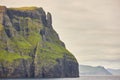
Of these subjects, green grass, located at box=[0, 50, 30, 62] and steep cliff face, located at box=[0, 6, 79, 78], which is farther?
green grass, located at box=[0, 50, 30, 62]

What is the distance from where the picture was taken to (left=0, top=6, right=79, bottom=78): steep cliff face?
117m

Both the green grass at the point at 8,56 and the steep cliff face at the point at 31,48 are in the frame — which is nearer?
the steep cliff face at the point at 31,48

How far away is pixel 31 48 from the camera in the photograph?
426 feet

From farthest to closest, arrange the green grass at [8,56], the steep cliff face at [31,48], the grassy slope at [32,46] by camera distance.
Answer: the grassy slope at [32,46] < the green grass at [8,56] < the steep cliff face at [31,48]

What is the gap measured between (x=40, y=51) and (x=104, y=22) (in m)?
61.1

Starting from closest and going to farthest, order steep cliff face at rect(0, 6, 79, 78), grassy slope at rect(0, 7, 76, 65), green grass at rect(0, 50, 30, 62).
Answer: steep cliff face at rect(0, 6, 79, 78) → green grass at rect(0, 50, 30, 62) → grassy slope at rect(0, 7, 76, 65)

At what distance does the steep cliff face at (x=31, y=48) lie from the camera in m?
117

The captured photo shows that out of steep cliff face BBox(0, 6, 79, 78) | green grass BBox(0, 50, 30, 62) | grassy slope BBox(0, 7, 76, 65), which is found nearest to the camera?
steep cliff face BBox(0, 6, 79, 78)

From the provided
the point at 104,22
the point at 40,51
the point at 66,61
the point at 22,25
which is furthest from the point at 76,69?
the point at 104,22

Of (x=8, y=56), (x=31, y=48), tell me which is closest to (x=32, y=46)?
(x=31, y=48)

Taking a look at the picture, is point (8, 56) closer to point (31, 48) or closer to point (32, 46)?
point (31, 48)

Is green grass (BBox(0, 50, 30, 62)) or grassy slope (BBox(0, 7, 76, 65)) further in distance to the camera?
grassy slope (BBox(0, 7, 76, 65))

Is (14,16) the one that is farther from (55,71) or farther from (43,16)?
(55,71)

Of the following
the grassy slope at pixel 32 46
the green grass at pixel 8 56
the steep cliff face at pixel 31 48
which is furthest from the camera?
the grassy slope at pixel 32 46
